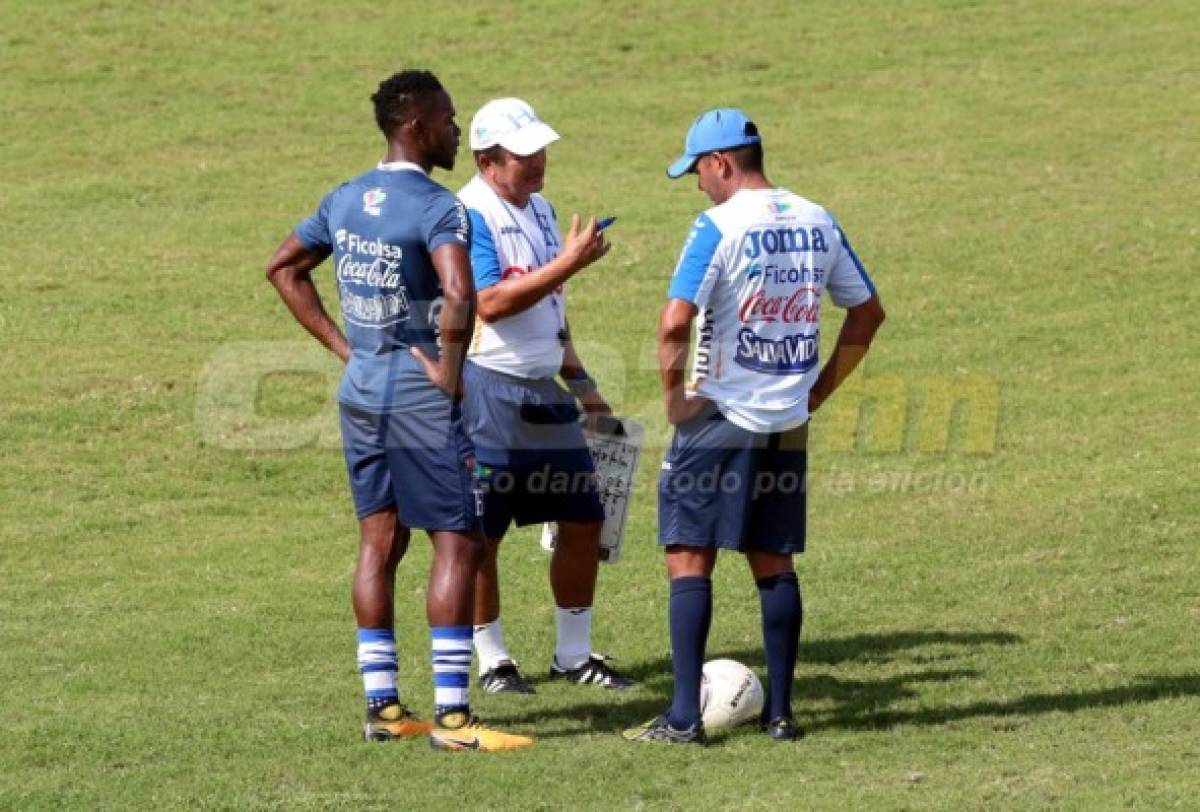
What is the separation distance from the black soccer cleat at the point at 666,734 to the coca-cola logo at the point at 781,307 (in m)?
1.74

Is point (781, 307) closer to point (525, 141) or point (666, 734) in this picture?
point (525, 141)

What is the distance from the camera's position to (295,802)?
807cm

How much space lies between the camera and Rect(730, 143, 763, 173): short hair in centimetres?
889

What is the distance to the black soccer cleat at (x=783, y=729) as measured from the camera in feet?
29.7

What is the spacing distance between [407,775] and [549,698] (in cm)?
165

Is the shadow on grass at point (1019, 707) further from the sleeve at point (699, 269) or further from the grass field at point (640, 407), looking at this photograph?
the sleeve at point (699, 269)

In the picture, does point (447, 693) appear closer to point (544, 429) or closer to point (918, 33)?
point (544, 429)

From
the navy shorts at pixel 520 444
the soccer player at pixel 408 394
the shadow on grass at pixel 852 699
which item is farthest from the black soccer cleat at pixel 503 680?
the soccer player at pixel 408 394

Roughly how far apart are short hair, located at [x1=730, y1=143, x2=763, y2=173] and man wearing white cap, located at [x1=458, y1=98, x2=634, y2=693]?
1.02 meters

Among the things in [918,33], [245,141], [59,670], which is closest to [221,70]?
[245,141]

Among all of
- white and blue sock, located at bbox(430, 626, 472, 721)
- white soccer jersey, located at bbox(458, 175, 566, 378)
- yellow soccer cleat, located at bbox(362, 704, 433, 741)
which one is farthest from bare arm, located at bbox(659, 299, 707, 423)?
yellow soccer cleat, located at bbox(362, 704, 433, 741)

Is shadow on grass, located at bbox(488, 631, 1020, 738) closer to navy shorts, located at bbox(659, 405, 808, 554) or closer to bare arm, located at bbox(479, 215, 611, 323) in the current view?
navy shorts, located at bbox(659, 405, 808, 554)

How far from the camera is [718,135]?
350 inches

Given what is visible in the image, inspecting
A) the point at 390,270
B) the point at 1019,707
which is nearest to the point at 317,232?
the point at 390,270
